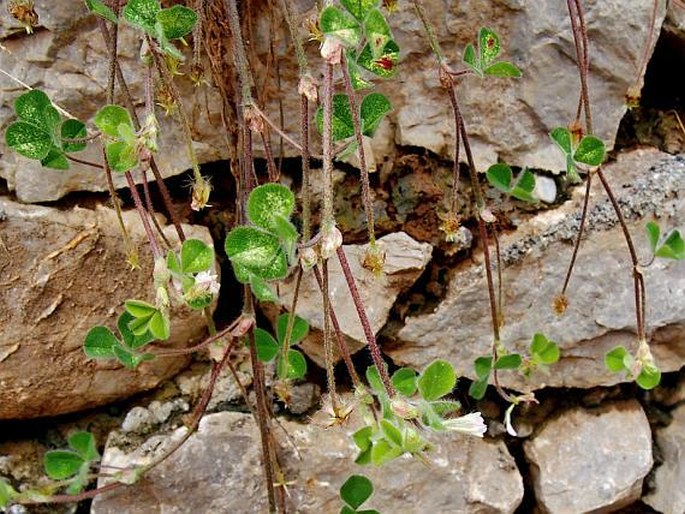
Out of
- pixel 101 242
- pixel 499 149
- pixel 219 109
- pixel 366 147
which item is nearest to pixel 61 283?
pixel 101 242

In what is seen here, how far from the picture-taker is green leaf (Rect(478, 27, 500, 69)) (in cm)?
85

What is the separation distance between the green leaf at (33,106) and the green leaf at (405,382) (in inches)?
17.8

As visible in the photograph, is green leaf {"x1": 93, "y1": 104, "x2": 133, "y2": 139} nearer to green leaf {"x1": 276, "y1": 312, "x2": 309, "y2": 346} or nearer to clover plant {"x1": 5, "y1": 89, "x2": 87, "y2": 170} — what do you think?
clover plant {"x1": 5, "y1": 89, "x2": 87, "y2": 170}

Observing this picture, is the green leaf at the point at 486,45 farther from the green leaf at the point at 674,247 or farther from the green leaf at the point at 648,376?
the green leaf at the point at 648,376

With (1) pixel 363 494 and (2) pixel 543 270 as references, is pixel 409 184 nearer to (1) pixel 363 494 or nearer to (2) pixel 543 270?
(2) pixel 543 270

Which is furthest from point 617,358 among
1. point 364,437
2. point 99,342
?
point 99,342

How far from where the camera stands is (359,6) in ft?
2.20

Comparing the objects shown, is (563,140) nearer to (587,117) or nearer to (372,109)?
(587,117)

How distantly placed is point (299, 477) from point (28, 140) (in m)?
0.53

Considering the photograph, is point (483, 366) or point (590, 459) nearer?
point (483, 366)

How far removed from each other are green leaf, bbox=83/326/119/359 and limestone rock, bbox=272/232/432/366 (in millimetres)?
258

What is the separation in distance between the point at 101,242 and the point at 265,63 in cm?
30

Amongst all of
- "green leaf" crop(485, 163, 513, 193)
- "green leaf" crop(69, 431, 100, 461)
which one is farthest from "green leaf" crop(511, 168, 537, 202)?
"green leaf" crop(69, 431, 100, 461)

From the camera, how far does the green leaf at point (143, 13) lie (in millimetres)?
739
